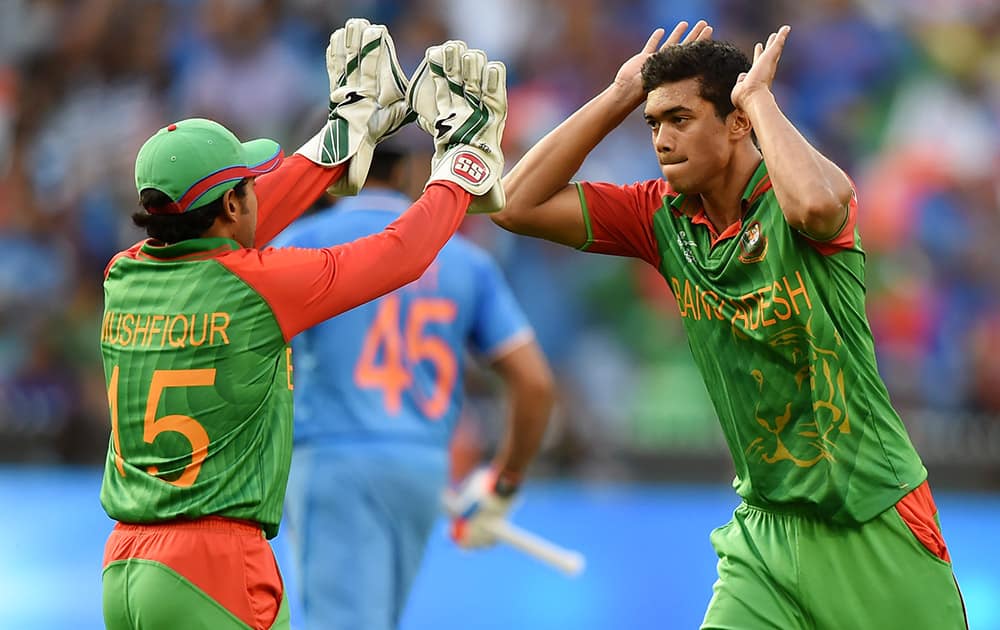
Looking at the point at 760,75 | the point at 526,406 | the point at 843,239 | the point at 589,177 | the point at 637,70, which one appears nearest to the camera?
the point at 843,239

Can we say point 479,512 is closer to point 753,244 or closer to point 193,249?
point 753,244

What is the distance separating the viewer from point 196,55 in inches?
581

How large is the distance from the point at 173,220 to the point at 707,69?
163 cm

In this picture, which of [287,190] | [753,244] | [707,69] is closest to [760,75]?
[707,69]

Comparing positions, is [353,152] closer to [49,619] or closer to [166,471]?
[166,471]

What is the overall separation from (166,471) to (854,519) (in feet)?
6.38

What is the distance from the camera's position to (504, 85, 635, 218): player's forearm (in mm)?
4867

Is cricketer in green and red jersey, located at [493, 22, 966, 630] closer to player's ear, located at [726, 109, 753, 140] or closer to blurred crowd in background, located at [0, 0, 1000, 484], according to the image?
player's ear, located at [726, 109, 753, 140]

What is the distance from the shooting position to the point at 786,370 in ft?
14.7

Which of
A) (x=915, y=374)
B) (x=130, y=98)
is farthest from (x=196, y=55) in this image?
(x=915, y=374)

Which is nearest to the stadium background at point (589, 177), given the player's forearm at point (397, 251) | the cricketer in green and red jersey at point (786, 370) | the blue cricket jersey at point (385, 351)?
the blue cricket jersey at point (385, 351)

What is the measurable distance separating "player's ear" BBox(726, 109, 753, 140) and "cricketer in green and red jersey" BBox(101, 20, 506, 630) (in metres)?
0.96

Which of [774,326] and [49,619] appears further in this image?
[49,619]

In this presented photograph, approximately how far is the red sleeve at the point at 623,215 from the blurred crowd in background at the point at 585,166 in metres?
8.09
